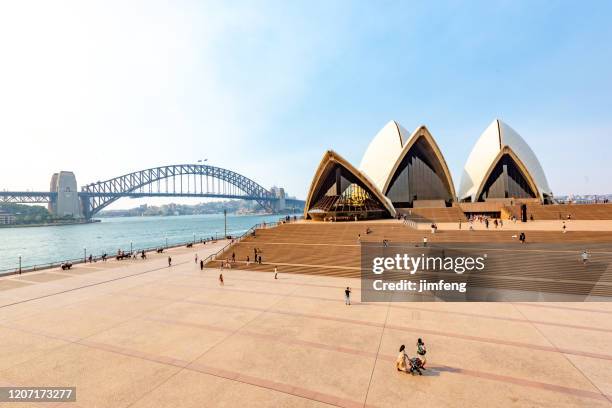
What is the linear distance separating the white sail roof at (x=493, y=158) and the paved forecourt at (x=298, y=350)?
37277mm

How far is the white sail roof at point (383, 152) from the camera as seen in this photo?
43.9 metres

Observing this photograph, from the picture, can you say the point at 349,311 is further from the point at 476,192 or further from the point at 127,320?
the point at 476,192

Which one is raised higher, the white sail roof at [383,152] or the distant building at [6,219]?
the white sail roof at [383,152]

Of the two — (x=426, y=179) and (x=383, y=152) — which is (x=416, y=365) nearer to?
(x=426, y=179)

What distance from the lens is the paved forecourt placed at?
6195 mm

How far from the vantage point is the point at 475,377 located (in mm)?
6707

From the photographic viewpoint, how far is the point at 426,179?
4422 centimetres

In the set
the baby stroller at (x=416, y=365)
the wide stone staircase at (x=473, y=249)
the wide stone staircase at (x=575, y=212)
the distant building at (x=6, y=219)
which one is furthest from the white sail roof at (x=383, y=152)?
the distant building at (x=6, y=219)

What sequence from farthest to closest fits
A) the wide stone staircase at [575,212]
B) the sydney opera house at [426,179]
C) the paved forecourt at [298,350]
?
the sydney opera house at [426,179] < the wide stone staircase at [575,212] < the paved forecourt at [298,350]

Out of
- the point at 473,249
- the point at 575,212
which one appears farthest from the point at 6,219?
the point at 575,212

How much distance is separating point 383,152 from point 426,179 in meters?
7.91

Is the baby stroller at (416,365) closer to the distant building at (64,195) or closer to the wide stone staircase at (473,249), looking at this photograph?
the wide stone staircase at (473,249)

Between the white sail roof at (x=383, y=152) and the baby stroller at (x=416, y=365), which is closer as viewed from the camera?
the baby stroller at (x=416, y=365)

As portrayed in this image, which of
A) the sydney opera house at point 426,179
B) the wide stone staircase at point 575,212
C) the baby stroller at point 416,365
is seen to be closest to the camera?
the baby stroller at point 416,365
